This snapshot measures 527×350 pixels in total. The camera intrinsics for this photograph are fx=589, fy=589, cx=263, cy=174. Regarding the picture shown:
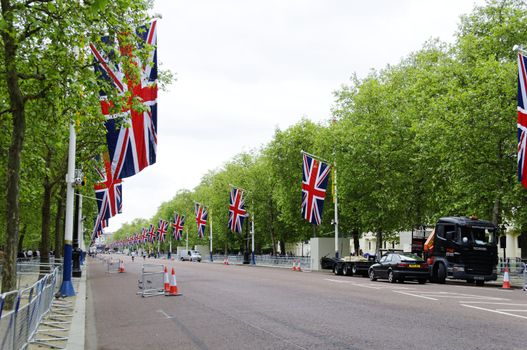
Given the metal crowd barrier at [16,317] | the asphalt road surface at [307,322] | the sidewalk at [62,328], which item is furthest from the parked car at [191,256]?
the metal crowd barrier at [16,317]

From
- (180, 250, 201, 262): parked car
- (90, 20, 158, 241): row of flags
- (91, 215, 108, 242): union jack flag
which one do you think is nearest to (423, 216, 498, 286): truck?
Answer: (90, 20, 158, 241): row of flags

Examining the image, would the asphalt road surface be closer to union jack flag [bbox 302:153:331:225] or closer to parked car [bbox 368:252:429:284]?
parked car [bbox 368:252:429:284]

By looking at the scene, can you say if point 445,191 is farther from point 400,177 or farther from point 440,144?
point 440,144

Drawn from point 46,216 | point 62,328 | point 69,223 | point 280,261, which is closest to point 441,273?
point 69,223

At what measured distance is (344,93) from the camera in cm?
4988

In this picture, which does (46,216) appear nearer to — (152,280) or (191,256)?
(152,280)

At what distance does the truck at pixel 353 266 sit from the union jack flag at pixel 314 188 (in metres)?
3.16

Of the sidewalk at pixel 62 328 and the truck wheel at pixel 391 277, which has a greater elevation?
the sidewalk at pixel 62 328

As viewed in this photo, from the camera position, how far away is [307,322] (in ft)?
42.0

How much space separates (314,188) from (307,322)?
2755 cm

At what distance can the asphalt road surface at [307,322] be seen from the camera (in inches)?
402

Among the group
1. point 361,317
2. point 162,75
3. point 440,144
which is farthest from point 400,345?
point 440,144

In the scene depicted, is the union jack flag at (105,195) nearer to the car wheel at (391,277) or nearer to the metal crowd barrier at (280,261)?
the car wheel at (391,277)

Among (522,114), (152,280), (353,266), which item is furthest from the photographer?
(353,266)
